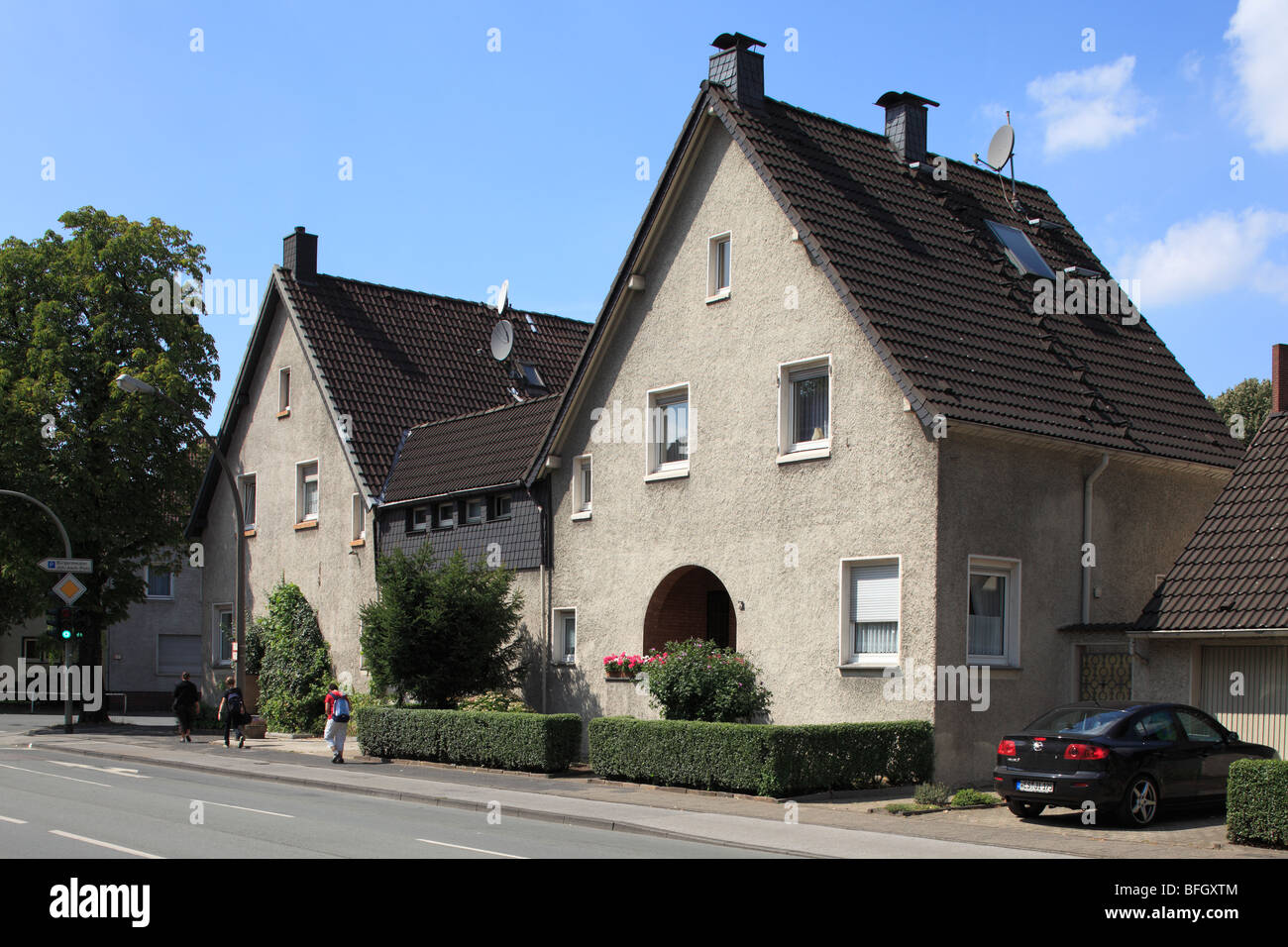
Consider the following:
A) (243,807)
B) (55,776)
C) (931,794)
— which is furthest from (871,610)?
(55,776)

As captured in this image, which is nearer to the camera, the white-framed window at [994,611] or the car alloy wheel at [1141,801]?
the car alloy wheel at [1141,801]

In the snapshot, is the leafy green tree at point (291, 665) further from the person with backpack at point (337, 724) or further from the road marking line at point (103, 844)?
the road marking line at point (103, 844)

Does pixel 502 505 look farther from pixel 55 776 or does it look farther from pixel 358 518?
pixel 55 776

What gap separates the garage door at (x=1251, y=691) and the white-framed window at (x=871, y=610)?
176 inches

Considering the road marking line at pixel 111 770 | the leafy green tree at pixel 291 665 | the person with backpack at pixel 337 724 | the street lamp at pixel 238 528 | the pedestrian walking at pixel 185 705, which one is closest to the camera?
the road marking line at pixel 111 770

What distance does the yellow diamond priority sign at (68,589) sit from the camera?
1262 inches

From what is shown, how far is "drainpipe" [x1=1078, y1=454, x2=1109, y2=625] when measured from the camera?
67.8ft

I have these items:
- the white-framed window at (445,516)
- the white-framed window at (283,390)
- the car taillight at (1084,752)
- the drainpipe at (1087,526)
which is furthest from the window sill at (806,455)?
the white-framed window at (283,390)

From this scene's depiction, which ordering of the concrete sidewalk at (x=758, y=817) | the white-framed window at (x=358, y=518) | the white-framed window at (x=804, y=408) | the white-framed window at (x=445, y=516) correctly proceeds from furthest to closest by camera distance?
the white-framed window at (x=358, y=518) < the white-framed window at (x=445, y=516) < the white-framed window at (x=804, y=408) < the concrete sidewalk at (x=758, y=817)

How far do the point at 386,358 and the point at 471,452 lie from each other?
21.0ft

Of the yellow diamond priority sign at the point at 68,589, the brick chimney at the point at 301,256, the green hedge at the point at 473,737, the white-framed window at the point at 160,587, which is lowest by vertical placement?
the green hedge at the point at 473,737

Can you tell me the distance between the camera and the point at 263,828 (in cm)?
1418
